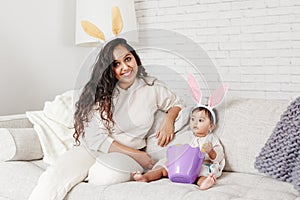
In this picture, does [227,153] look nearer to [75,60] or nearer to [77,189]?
[77,189]

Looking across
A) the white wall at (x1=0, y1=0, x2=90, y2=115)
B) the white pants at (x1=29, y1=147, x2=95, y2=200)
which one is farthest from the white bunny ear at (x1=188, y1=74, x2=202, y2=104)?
the white wall at (x1=0, y1=0, x2=90, y2=115)

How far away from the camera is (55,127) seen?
2.46 metres

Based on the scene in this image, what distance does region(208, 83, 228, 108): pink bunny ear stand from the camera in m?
1.99

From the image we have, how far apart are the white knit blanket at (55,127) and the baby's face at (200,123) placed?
2.24 feet

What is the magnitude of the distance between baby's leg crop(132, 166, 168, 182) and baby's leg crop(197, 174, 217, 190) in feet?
0.50

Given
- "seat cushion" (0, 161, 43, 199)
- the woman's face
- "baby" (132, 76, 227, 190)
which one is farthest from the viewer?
"seat cushion" (0, 161, 43, 199)

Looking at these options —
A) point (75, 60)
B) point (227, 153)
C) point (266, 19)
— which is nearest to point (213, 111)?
point (227, 153)

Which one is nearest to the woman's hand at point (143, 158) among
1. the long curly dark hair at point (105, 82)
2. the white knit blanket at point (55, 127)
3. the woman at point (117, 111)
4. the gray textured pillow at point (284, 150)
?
the woman at point (117, 111)

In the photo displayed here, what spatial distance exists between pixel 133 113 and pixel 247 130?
701 mm

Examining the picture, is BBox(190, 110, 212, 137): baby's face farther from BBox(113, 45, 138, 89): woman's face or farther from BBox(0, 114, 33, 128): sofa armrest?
BBox(0, 114, 33, 128): sofa armrest

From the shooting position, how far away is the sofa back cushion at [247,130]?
2188 mm

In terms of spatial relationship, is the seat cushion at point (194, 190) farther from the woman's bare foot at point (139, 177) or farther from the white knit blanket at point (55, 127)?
the white knit blanket at point (55, 127)

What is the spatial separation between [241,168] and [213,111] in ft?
0.96

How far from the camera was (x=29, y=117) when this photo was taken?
8.32 feet
